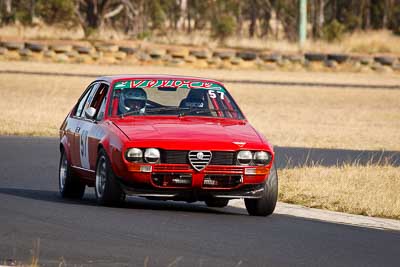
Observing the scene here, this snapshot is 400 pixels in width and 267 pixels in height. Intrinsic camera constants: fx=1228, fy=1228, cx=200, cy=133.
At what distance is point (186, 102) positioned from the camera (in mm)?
13008

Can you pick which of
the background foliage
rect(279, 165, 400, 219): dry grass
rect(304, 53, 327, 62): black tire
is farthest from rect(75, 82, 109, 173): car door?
the background foliage

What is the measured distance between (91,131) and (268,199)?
2.05 m

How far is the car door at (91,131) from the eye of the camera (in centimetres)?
1255

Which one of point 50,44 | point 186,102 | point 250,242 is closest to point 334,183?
point 186,102

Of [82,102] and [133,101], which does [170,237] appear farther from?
[82,102]

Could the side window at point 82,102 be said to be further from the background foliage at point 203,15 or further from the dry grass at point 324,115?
the background foliage at point 203,15

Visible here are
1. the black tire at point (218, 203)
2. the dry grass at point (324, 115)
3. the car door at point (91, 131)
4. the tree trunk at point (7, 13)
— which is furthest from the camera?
the tree trunk at point (7, 13)

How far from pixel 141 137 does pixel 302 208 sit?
232cm

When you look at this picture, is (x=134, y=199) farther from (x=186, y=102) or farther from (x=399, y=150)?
(x=399, y=150)

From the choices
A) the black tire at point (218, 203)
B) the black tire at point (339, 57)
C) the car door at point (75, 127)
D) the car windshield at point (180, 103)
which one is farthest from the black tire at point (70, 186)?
the black tire at point (339, 57)

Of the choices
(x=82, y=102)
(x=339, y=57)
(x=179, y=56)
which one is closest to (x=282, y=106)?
(x=179, y=56)

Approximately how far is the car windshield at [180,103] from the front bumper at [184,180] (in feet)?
4.08

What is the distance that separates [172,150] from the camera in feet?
38.1

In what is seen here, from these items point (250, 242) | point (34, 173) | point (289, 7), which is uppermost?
point (250, 242)
